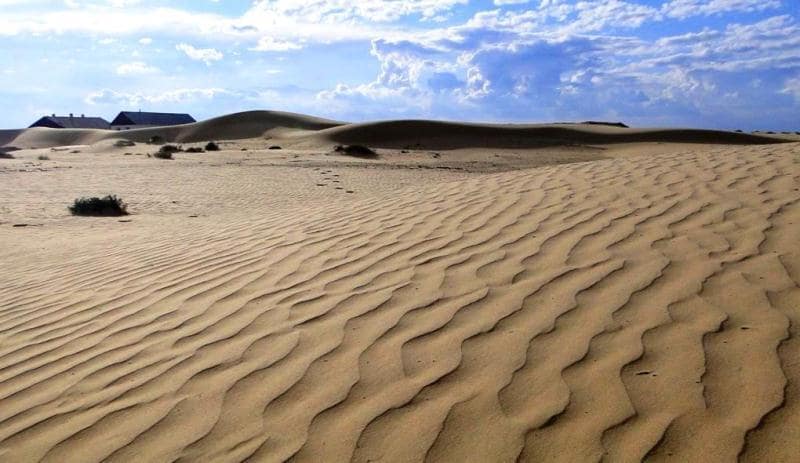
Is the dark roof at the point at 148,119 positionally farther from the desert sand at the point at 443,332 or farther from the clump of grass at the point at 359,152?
the desert sand at the point at 443,332

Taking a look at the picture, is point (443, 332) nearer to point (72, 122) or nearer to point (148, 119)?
point (148, 119)

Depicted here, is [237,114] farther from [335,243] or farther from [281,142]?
[335,243]

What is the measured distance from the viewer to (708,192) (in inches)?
226

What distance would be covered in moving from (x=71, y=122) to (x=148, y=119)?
8556 mm

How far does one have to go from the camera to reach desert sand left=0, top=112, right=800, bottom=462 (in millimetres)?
2426

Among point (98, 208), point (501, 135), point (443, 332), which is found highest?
point (443, 332)

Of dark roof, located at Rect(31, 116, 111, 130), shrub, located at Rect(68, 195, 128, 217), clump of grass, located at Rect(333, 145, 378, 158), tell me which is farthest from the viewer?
dark roof, located at Rect(31, 116, 111, 130)

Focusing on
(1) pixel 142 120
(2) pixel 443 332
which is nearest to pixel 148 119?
(1) pixel 142 120

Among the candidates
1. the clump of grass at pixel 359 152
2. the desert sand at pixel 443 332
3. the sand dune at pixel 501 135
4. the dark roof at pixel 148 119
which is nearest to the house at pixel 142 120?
the dark roof at pixel 148 119

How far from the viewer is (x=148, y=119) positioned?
70438 mm

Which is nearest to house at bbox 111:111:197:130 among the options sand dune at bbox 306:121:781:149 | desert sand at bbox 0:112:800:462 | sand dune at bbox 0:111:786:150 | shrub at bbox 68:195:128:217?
sand dune at bbox 0:111:786:150

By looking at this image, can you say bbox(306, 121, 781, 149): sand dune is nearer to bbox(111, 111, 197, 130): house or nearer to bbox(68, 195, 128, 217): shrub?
bbox(68, 195, 128, 217): shrub

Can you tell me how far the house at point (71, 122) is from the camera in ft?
225

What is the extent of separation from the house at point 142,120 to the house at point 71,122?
168 inches
